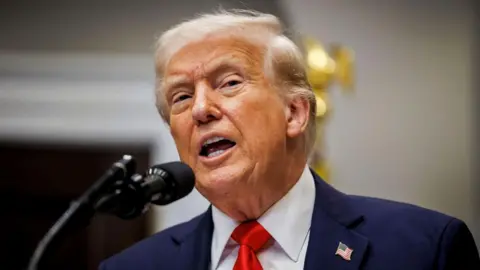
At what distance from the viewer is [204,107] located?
1308mm

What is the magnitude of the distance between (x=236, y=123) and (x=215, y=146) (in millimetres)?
53

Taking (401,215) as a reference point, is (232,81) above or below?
above

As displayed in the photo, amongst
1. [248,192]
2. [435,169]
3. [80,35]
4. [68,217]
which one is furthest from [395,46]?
[68,217]

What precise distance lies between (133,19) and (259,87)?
1.33m

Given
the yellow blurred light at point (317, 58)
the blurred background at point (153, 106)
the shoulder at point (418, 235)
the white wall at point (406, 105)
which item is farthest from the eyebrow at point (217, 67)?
the white wall at point (406, 105)

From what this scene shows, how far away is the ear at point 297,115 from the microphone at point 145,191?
35cm

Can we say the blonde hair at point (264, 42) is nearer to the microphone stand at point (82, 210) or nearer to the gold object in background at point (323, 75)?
the microphone stand at point (82, 210)

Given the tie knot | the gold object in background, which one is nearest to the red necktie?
the tie knot

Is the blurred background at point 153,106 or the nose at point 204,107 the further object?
the blurred background at point 153,106

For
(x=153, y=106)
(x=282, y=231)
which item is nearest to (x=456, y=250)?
(x=282, y=231)

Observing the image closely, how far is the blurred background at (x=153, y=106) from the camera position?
2.33 meters

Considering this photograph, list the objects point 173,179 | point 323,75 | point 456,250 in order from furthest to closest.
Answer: point 323,75
point 456,250
point 173,179

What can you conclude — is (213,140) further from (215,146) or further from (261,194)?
(261,194)

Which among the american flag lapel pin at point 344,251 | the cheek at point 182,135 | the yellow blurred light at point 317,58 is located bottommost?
the yellow blurred light at point 317,58
